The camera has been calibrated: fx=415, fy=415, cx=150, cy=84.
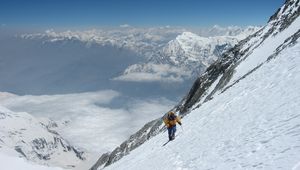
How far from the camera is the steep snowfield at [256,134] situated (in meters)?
15.3

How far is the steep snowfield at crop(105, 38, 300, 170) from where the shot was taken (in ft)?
50.3

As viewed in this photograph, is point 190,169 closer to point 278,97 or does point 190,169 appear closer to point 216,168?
point 216,168

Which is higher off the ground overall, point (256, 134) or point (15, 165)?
point (15, 165)

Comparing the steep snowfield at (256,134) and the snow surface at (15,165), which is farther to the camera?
the snow surface at (15,165)

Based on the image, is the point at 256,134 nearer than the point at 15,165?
Yes

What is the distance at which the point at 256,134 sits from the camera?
1870 centimetres

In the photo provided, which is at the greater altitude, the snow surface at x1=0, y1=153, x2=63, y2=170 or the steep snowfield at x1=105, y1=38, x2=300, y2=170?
the snow surface at x1=0, y1=153, x2=63, y2=170

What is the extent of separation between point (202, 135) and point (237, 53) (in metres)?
55.7

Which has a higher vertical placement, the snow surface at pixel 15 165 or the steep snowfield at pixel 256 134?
the snow surface at pixel 15 165

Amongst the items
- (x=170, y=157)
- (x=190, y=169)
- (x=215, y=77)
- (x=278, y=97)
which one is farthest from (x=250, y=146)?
(x=215, y=77)

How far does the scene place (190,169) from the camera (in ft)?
65.2

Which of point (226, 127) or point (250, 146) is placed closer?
point (250, 146)

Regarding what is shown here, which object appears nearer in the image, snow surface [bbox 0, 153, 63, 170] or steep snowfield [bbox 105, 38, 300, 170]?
steep snowfield [bbox 105, 38, 300, 170]

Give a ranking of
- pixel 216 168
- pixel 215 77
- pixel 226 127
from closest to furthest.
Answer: pixel 216 168 → pixel 226 127 → pixel 215 77
